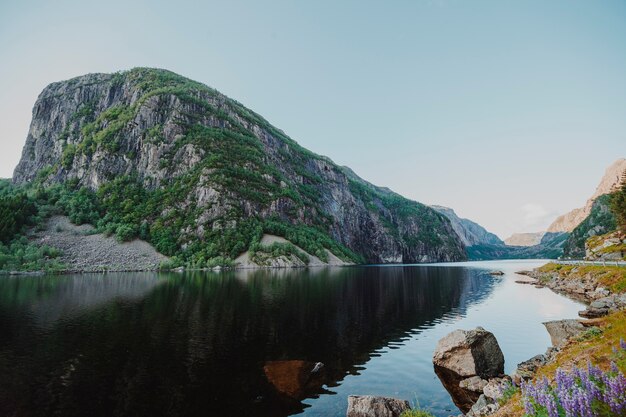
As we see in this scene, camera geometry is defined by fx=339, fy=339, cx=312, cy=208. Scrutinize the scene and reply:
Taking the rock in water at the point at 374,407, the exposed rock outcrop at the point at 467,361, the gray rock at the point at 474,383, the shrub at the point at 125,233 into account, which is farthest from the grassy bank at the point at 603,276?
the shrub at the point at 125,233

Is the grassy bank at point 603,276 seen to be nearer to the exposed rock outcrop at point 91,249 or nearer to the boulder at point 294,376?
the boulder at point 294,376

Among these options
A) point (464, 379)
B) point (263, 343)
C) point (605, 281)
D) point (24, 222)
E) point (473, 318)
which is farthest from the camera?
point (24, 222)

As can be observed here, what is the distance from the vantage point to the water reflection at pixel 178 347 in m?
19.3

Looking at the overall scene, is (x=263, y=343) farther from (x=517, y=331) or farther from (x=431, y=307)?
(x=431, y=307)

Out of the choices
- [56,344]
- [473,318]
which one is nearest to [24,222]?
[56,344]

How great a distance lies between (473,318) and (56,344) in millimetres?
46803

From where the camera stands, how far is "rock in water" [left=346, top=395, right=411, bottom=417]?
17.2 m

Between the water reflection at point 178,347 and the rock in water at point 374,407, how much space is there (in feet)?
11.5

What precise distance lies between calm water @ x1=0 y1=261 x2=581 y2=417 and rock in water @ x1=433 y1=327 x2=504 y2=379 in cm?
163

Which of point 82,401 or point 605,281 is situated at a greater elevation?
point 605,281

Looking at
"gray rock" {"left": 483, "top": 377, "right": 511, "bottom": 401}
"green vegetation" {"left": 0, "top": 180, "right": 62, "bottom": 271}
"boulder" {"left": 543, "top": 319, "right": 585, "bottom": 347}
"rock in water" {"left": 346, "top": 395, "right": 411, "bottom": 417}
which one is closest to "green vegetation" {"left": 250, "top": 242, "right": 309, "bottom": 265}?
"green vegetation" {"left": 0, "top": 180, "right": 62, "bottom": 271}

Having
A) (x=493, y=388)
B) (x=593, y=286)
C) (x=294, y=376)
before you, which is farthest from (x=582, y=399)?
(x=593, y=286)

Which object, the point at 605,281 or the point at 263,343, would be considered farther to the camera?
the point at 605,281

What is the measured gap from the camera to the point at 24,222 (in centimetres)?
15788
